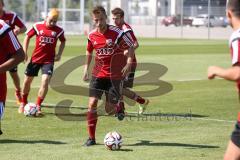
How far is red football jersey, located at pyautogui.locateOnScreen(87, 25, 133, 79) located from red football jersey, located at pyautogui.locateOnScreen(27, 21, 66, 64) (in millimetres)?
3062

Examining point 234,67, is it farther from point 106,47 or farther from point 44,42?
point 44,42

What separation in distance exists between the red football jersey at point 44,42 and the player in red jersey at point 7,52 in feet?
16.9

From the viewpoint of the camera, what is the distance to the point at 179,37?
205ft

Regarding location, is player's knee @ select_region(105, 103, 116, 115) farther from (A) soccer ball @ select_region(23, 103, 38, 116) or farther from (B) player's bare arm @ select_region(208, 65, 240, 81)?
(B) player's bare arm @ select_region(208, 65, 240, 81)

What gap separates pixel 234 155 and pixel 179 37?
56287mm

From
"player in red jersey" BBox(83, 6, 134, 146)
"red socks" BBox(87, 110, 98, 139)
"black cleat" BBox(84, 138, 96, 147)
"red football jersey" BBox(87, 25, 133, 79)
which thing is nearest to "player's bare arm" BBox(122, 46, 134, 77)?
"player in red jersey" BBox(83, 6, 134, 146)

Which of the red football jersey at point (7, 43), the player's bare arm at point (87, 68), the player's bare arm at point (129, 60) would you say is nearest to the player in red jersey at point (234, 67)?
the red football jersey at point (7, 43)

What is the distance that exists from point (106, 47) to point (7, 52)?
294 centimetres

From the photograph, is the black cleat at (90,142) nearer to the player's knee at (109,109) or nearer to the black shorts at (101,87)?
the black shorts at (101,87)

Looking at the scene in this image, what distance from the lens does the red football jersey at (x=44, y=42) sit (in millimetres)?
14766

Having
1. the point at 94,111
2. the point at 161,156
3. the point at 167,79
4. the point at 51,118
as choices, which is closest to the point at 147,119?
the point at 51,118

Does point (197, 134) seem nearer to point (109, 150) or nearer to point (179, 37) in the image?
point (109, 150)

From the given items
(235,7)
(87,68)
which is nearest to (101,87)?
(87,68)

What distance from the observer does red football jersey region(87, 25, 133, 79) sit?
11.5 m
